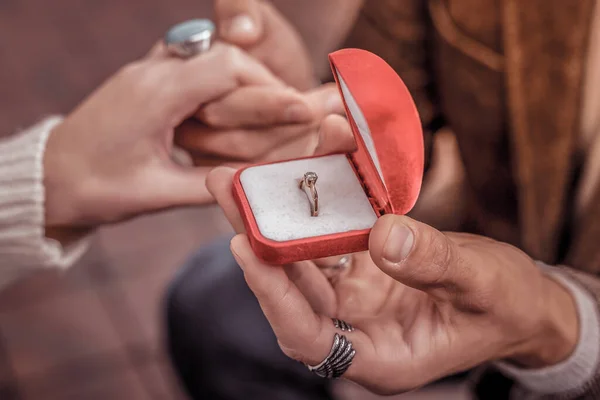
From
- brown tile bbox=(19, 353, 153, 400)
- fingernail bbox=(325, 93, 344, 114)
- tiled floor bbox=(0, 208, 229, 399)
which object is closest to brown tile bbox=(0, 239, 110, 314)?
tiled floor bbox=(0, 208, 229, 399)

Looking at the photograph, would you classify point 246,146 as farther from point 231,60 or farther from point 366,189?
point 366,189

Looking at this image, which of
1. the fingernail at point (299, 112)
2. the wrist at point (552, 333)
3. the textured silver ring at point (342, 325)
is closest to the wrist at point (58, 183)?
the fingernail at point (299, 112)

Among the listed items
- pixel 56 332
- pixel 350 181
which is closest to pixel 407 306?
pixel 350 181

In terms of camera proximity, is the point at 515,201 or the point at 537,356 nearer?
the point at 537,356

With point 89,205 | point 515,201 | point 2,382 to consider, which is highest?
point 89,205

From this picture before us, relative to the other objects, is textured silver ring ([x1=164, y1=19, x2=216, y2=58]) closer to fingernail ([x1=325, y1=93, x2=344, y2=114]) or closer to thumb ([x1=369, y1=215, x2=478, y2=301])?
fingernail ([x1=325, y1=93, x2=344, y2=114])

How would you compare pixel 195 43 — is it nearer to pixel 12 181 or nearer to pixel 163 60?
pixel 163 60

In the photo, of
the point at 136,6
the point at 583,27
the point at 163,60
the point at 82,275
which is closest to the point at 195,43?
the point at 163,60
